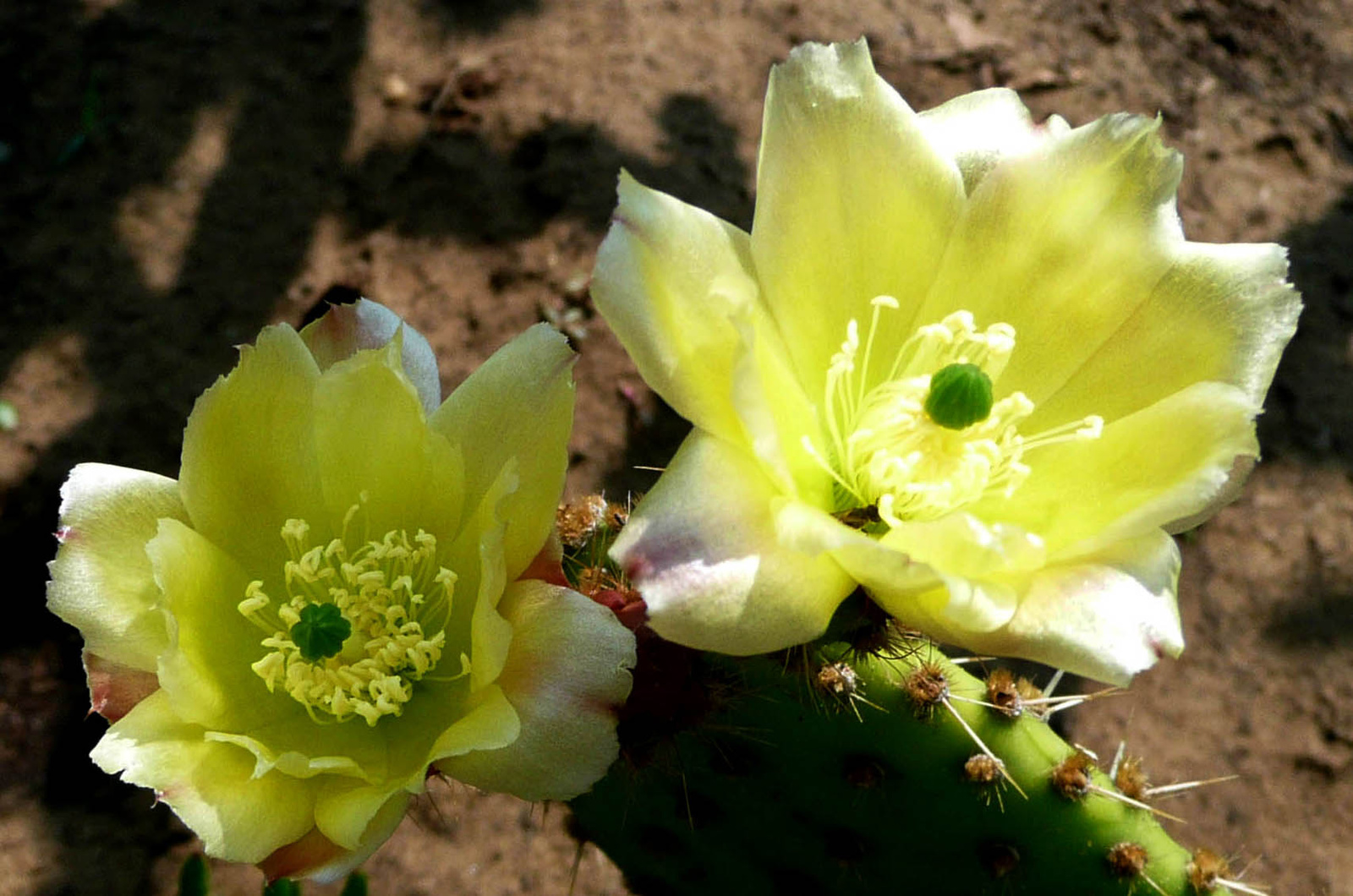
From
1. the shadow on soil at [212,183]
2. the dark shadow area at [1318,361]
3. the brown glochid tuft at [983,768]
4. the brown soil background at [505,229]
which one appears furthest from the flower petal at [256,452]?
the dark shadow area at [1318,361]

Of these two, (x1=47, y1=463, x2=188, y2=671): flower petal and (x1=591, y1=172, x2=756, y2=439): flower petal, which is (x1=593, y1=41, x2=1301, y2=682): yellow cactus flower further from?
(x1=47, y1=463, x2=188, y2=671): flower petal

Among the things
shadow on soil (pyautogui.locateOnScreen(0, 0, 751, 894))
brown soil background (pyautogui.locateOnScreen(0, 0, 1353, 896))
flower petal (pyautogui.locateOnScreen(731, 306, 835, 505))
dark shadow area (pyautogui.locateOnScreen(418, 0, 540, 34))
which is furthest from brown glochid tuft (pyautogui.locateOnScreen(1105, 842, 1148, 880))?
dark shadow area (pyautogui.locateOnScreen(418, 0, 540, 34))

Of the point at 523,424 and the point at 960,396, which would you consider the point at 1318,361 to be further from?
the point at 523,424

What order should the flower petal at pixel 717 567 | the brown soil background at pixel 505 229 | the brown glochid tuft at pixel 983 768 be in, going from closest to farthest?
the flower petal at pixel 717 567 < the brown glochid tuft at pixel 983 768 < the brown soil background at pixel 505 229

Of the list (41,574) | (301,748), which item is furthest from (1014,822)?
(41,574)

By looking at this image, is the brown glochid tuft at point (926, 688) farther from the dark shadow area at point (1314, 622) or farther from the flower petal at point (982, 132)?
the dark shadow area at point (1314, 622)

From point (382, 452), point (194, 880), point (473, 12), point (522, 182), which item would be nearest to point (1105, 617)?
point (382, 452)
